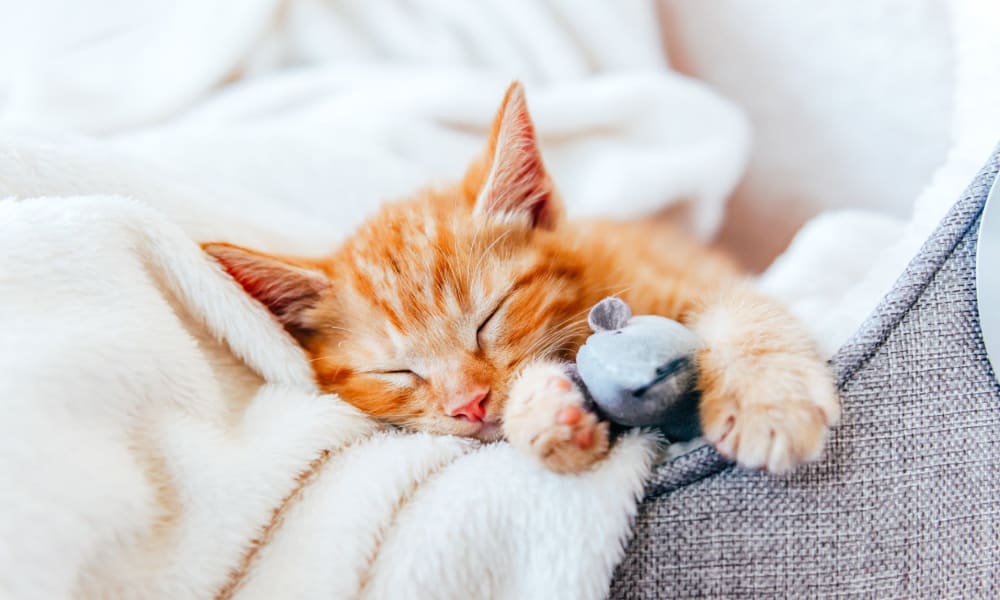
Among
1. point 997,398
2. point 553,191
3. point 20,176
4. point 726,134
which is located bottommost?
point 726,134

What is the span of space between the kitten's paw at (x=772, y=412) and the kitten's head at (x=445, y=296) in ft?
0.81

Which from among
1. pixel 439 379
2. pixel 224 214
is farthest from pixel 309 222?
pixel 439 379

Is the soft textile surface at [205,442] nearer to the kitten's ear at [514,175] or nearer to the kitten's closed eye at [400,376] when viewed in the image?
the kitten's closed eye at [400,376]

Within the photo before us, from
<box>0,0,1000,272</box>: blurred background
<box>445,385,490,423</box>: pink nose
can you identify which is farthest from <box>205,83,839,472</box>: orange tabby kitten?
<box>0,0,1000,272</box>: blurred background

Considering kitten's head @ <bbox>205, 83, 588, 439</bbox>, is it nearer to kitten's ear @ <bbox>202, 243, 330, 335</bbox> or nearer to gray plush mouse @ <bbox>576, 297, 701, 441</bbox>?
kitten's ear @ <bbox>202, 243, 330, 335</bbox>

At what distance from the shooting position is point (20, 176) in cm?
90

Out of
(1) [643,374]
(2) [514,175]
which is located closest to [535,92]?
(2) [514,175]

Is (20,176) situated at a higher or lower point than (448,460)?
higher

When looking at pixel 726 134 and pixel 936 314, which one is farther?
pixel 726 134

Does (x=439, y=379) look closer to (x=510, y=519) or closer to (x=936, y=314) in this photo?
(x=510, y=519)

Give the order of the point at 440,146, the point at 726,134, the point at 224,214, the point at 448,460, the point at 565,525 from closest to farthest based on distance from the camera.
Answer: the point at 565,525, the point at 448,460, the point at 224,214, the point at 440,146, the point at 726,134

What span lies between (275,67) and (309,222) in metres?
0.68

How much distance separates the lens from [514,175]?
105cm

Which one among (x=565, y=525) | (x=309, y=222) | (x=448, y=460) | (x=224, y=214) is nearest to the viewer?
(x=565, y=525)
